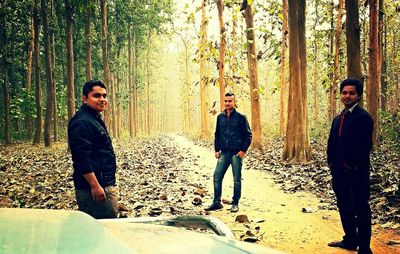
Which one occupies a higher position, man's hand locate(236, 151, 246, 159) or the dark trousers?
man's hand locate(236, 151, 246, 159)

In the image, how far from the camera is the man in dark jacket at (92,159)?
3434 mm

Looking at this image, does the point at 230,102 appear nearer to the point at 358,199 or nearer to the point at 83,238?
the point at 358,199

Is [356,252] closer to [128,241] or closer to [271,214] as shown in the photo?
[271,214]

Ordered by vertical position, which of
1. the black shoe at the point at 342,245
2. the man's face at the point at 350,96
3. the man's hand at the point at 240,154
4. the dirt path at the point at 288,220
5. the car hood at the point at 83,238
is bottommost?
the dirt path at the point at 288,220

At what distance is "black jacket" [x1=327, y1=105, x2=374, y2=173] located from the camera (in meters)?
4.34

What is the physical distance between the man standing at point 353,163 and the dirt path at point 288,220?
1.47 feet

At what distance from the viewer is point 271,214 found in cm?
667

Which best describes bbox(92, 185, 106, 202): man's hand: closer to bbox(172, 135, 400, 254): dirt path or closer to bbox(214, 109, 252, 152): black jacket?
bbox(172, 135, 400, 254): dirt path

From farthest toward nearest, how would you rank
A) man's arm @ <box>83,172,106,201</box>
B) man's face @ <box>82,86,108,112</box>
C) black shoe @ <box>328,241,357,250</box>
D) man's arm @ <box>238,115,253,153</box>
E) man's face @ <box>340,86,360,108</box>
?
man's arm @ <box>238,115,253,153</box> < black shoe @ <box>328,241,357,250</box> < man's face @ <box>340,86,360,108</box> < man's face @ <box>82,86,108,112</box> < man's arm @ <box>83,172,106,201</box>

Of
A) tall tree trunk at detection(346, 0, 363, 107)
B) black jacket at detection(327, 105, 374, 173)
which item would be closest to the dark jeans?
black jacket at detection(327, 105, 374, 173)

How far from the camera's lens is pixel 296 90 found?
12289 millimetres

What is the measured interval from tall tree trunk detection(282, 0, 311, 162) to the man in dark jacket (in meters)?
9.60

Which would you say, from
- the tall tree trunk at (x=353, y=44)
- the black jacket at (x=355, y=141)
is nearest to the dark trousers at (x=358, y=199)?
the black jacket at (x=355, y=141)

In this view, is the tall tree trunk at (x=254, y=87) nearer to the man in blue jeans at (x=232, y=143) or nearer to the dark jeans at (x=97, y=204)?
the man in blue jeans at (x=232, y=143)
